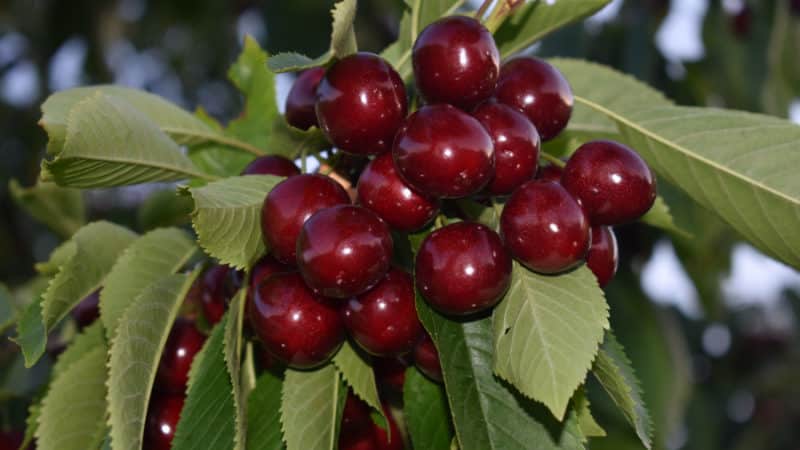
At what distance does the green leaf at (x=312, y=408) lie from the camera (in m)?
1.08

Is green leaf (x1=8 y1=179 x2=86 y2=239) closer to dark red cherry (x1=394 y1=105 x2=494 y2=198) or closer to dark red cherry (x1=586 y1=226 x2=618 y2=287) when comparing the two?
dark red cherry (x1=394 y1=105 x2=494 y2=198)

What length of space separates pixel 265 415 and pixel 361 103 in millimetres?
474

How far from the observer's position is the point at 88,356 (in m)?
1.29

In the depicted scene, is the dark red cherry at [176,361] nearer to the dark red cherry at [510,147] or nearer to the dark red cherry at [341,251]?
the dark red cherry at [341,251]

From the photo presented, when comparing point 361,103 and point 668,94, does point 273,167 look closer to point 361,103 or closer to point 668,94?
point 361,103

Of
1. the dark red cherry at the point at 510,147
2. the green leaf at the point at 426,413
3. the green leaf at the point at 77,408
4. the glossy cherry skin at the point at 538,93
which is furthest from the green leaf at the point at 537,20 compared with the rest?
the green leaf at the point at 77,408

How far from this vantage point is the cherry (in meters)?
1.02

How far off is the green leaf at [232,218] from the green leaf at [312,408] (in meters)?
0.19

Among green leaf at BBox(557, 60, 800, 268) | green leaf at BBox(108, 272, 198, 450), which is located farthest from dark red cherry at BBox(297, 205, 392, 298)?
green leaf at BBox(557, 60, 800, 268)

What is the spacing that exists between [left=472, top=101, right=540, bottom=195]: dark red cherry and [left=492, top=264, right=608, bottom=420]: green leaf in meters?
0.13

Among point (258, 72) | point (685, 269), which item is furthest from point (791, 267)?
point (685, 269)

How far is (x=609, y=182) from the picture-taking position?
3.61ft

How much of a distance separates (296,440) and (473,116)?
502 mm

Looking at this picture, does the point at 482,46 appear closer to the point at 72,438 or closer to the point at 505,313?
the point at 505,313
